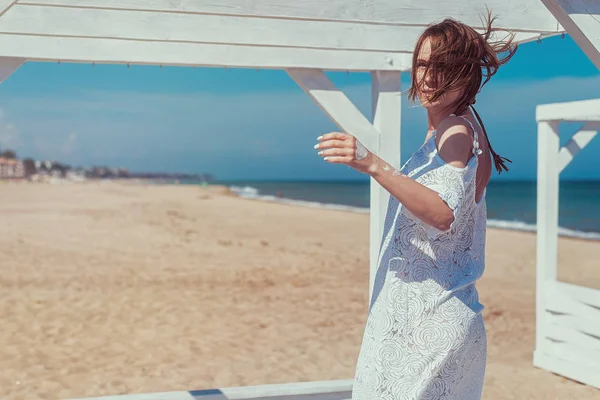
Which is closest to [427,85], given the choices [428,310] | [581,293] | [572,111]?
[428,310]

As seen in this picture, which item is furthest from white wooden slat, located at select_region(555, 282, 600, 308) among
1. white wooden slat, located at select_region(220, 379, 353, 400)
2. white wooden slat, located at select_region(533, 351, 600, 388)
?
white wooden slat, located at select_region(220, 379, 353, 400)

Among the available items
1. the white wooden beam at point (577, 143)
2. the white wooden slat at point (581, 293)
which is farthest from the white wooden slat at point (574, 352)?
the white wooden beam at point (577, 143)

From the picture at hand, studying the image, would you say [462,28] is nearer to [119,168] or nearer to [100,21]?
[100,21]

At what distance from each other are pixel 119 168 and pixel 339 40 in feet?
148

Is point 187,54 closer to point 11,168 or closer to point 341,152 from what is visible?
point 341,152

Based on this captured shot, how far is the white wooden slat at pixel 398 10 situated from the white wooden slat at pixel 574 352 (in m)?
2.51

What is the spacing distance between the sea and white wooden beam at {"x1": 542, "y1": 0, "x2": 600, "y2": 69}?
2002 centimetres

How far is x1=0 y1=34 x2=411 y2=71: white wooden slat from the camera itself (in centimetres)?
290

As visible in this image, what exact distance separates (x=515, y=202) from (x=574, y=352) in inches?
1049

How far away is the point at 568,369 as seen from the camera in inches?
197

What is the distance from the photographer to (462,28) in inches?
56.6

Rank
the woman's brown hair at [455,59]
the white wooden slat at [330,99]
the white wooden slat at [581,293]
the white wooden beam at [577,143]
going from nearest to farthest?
1. the woman's brown hair at [455,59]
2. the white wooden slat at [330,99]
3. the white wooden slat at [581,293]
4. the white wooden beam at [577,143]

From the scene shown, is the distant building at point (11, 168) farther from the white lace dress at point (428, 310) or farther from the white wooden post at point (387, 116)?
the white lace dress at point (428, 310)

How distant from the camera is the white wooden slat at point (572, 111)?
443 centimetres
